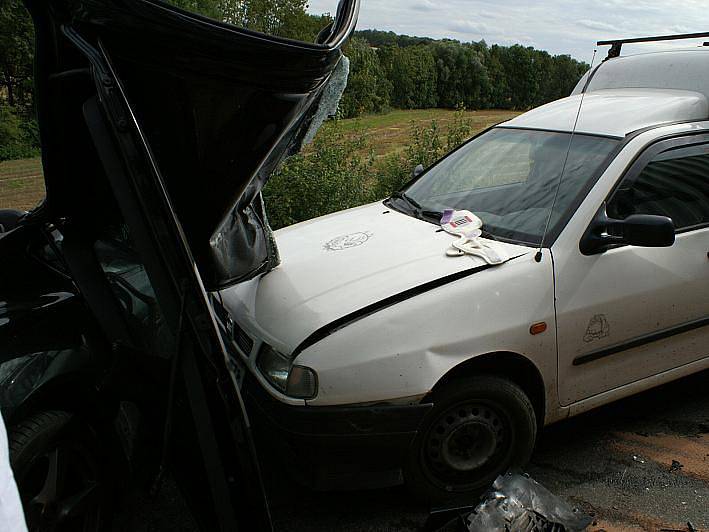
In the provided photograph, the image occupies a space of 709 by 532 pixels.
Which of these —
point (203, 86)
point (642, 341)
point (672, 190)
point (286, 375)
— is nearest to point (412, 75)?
point (672, 190)

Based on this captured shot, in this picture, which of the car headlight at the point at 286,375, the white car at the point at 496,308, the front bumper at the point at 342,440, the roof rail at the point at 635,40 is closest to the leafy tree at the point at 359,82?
the roof rail at the point at 635,40

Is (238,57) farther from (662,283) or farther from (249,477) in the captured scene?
(662,283)

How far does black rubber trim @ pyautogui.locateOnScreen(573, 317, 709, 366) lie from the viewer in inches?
120

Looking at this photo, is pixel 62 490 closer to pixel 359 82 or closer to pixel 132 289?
pixel 132 289

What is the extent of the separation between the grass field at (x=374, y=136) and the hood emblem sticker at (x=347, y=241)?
6.06 feet

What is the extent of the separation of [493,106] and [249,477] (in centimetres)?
A: 1381

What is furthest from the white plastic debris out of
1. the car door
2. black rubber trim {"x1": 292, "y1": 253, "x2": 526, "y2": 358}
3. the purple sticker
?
the car door

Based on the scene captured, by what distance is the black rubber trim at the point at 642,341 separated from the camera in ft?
9.96

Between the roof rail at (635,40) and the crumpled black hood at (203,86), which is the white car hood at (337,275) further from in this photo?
the roof rail at (635,40)

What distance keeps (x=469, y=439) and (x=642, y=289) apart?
1147 mm

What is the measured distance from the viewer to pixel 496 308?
278cm

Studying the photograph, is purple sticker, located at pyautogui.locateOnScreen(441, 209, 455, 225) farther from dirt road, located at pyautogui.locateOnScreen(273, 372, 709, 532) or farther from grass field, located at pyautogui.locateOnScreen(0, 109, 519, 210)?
grass field, located at pyautogui.locateOnScreen(0, 109, 519, 210)

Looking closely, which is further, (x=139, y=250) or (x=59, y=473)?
(x=59, y=473)

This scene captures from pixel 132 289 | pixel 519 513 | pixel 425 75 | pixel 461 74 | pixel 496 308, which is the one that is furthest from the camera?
pixel 461 74
